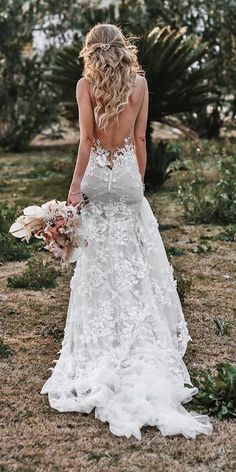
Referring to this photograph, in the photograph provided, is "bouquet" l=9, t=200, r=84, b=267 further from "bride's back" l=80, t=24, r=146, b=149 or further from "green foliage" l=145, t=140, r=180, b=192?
"green foliage" l=145, t=140, r=180, b=192

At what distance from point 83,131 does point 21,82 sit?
41.7 ft

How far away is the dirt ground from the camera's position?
12.8 feet

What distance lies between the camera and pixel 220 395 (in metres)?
4.49

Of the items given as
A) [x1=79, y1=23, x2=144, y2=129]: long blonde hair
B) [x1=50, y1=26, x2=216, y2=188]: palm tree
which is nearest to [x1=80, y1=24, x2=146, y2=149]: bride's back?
[x1=79, y1=23, x2=144, y2=129]: long blonde hair

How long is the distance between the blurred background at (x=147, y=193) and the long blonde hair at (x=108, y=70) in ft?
6.00

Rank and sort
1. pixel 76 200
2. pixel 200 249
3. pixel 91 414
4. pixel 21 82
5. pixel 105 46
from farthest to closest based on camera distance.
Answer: pixel 21 82, pixel 200 249, pixel 76 200, pixel 105 46, pixel 91 414

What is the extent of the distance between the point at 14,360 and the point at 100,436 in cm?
137

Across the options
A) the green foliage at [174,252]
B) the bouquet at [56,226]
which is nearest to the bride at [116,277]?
the bouquet at [56,226]

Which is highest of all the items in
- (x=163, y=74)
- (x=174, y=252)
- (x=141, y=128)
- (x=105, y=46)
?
(x=105, y=46)

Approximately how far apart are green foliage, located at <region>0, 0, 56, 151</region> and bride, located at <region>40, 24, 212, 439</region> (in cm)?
1201

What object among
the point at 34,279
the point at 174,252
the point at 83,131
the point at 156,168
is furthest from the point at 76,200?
the point at 156,168

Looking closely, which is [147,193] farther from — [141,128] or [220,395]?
[220,395]

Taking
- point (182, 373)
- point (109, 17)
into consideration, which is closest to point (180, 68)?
point (109, 17)

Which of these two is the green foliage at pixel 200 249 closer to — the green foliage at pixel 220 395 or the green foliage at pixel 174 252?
the green foliage at pixel 174 252
